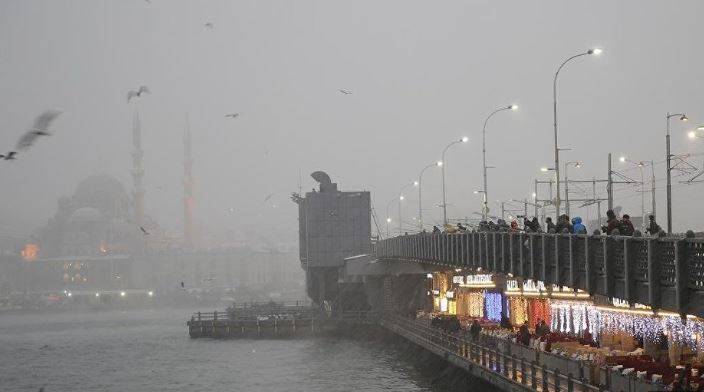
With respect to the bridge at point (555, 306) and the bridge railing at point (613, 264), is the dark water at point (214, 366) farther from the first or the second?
the bridge railing at point (613, 264)

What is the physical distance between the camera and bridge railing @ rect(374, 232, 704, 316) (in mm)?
25578

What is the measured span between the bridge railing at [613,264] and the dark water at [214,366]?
1849 centimetres

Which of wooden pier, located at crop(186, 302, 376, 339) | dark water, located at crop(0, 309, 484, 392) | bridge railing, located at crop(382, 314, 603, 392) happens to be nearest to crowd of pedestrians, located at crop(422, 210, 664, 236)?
bridge railing, located at crop(382, 314, 603, 392)

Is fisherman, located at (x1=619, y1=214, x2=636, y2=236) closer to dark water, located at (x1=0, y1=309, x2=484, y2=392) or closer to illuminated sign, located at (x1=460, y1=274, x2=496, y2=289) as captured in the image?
dark water, located at (x1=0, y1=309, x2=484, y2=392)

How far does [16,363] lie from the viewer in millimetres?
105875

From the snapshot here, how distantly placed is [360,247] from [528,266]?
73.3m

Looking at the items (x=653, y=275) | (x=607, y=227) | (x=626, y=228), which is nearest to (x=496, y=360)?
(x=607, y=227)

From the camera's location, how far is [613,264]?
30.7m

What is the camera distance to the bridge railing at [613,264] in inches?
1007

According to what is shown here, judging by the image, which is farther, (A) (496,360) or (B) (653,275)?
(A) (496,360)

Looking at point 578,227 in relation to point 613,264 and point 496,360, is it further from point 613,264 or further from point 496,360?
point 496,360

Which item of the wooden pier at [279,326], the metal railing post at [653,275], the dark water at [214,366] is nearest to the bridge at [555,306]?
the metal railing post at [653,275]

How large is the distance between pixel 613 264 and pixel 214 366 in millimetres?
59773

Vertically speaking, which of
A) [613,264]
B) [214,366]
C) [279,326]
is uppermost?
[613,264]
